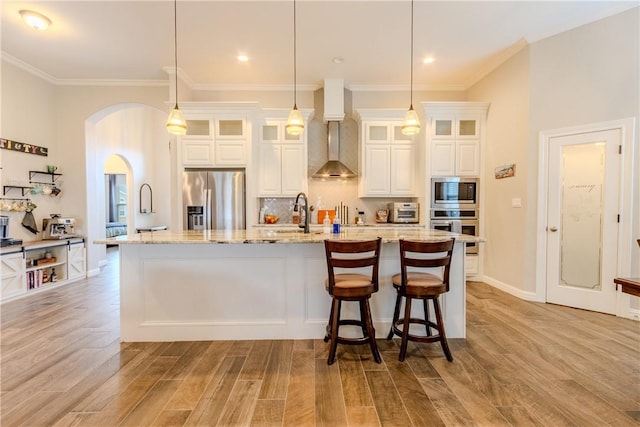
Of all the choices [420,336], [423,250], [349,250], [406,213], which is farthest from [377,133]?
[420,336]

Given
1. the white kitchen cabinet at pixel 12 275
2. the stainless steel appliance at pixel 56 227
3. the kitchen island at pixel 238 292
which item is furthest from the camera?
the stainless steel appliance at pixel 56 227

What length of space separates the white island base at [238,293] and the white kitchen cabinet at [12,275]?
2.48 meters

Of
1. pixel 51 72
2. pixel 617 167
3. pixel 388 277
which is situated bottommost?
pixel 388 277

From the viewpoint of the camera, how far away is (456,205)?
4.88 metres

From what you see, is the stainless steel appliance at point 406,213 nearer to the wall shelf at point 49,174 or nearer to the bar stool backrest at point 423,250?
the bar stool backrest at point 423,250

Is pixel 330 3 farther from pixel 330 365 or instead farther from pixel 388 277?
pixel 330 365

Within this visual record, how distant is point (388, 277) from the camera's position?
281 centimetres

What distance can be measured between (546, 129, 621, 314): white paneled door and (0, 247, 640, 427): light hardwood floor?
612 millimetres

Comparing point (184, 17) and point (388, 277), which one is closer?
point (388, 277)

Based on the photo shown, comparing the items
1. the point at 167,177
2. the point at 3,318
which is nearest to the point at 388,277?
the point at 3,318

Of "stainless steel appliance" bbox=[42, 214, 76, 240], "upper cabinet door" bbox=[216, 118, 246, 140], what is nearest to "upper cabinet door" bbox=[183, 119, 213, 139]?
"upper cabinet door" bbox=[216, 118, 246, 140]

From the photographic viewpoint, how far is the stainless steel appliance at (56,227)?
4656 mm

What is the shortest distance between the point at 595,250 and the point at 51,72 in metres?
7.97

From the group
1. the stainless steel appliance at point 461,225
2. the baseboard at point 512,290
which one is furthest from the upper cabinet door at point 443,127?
the baseboard at point 512,290
